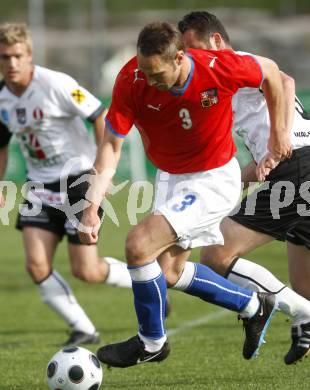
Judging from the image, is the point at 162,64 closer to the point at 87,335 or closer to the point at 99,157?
the point at 99,157

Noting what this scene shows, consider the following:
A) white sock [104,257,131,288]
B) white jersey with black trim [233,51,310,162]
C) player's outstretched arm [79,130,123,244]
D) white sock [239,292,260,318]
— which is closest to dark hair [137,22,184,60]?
player's outstretched arm [79,130,123,244]

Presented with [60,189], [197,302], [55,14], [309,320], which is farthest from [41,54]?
[309,320]

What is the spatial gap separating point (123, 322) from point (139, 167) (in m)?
12.6

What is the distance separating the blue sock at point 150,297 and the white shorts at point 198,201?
0.91 ft

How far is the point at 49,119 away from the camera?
325 inches

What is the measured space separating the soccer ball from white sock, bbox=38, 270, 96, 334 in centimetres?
238

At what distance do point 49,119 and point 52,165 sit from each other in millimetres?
401

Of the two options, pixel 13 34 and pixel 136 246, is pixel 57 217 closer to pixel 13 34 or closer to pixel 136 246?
pixel 13 34

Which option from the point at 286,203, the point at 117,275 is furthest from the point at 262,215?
the point at 117,275

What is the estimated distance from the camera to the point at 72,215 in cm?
819

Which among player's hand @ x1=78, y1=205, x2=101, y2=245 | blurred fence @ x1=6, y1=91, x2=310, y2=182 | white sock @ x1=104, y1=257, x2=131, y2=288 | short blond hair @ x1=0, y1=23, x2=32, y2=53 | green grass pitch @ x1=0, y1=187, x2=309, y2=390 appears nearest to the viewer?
player's hand @ x1=78, y1=205, x2=101, y2=245

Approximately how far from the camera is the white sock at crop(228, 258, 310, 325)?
6434mm

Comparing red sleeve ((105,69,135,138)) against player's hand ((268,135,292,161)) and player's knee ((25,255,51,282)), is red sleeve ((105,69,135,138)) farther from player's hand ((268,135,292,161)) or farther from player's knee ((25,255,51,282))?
player's knee ((25,255,51,282))

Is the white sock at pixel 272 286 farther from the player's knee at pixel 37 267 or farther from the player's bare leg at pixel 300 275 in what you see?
the player's knee at pixel 37 267
